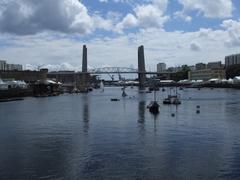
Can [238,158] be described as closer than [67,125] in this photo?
Yes

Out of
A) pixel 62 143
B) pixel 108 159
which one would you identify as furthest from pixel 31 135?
pixel 108 159

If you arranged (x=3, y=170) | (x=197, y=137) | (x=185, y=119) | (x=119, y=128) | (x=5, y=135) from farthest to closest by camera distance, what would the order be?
1. (x=185, y=119)
2. (x=119, y=128)
3. (x=5, y=135)
4. (x=197, y=137)
5. (x=3, y=170)

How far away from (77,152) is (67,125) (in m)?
22.3

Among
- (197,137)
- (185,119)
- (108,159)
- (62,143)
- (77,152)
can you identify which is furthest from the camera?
(185,119)

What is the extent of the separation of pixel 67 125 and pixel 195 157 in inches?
1089

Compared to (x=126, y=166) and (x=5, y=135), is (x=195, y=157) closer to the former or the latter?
(x=126, y=166)

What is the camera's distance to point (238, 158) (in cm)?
3516

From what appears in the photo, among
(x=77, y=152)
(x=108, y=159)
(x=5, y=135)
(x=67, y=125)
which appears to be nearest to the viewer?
(x=108, y=159)

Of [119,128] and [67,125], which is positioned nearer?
[119,128]

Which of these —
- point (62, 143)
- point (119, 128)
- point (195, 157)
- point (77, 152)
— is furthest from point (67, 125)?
point (195, 157)

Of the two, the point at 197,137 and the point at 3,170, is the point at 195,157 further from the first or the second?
the point at 3,170

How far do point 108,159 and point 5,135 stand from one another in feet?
63.4

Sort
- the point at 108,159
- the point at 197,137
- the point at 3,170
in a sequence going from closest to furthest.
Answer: the point at 3,170 → the point at 108,159 → the point at 197,137

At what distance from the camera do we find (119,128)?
55562 millimetres
